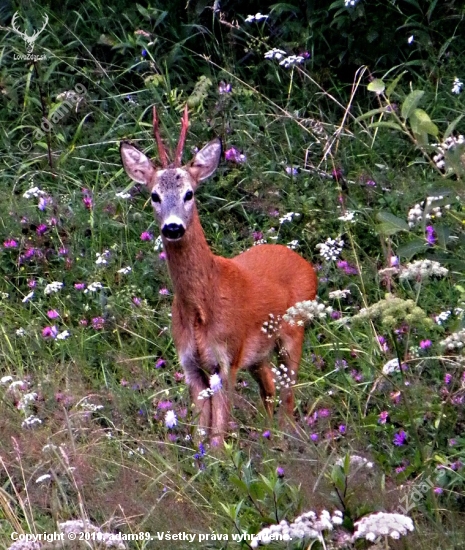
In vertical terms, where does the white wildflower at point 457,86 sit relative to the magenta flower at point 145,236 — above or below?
above

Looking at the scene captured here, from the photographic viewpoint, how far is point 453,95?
7.89 meters

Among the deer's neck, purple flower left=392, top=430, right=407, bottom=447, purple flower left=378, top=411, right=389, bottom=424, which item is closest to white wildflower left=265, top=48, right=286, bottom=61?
the deer's neck

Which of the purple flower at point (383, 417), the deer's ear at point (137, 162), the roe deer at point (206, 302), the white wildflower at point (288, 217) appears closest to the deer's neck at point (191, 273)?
the roe deer at point (206, 302)

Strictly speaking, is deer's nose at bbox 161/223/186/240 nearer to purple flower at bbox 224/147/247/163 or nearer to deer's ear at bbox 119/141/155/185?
deer's ear at bbox 119/141/155/185

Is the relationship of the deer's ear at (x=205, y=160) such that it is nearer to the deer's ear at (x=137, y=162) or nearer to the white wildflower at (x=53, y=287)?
Answer: the deer's ear at (x=137, y=162)

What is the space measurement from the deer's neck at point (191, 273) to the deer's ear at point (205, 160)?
0.29 metres

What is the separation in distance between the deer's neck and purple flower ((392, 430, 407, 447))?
1464 millimetres

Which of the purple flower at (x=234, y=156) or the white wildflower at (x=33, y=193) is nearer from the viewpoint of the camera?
the white wildflower at (x=33, y=193)

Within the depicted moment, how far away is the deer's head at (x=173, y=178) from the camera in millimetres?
5785

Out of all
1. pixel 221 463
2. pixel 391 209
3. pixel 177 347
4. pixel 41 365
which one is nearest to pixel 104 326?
pixel 41 365

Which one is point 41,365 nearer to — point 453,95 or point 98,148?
point 98,148

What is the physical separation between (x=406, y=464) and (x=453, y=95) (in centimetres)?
381

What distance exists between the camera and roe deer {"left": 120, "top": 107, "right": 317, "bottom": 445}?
19.2 feet

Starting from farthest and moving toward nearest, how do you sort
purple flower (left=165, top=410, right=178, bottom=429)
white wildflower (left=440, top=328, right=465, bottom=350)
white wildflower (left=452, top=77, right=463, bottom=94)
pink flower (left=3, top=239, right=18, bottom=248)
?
pink flower (left=3, top=239, right=18, bottom=248) < white wildflower (left=452, top=77, right=463, bottom=94) < purple flower (left=165, top=410, right=178, bottom=429) < white wildflower (left=440, top=328, right=465, bottom=350)
